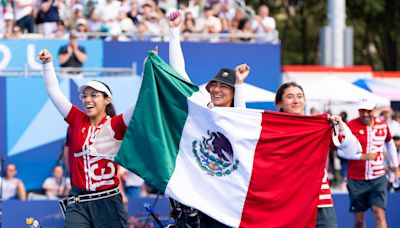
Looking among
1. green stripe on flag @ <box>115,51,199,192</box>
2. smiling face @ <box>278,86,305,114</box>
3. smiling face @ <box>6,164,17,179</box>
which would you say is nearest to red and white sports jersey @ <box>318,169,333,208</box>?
smiling face @ <box>278,86,305,114</box>

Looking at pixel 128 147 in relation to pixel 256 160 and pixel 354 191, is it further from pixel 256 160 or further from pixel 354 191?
pixel 354 191

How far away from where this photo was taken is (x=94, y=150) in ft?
28.2

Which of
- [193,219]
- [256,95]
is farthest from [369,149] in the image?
[193,219]

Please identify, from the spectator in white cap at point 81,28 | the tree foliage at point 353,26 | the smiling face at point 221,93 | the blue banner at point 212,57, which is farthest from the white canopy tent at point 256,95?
the tree foliage at point 353,26

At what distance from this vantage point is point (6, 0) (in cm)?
1820

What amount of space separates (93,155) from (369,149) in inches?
211

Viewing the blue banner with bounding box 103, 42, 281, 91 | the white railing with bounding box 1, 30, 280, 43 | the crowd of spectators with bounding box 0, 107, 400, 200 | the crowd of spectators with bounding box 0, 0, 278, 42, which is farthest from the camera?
the blue banner with bounding box 103, 42, 281, 91

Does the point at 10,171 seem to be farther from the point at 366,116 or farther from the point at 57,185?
the point at 366,116

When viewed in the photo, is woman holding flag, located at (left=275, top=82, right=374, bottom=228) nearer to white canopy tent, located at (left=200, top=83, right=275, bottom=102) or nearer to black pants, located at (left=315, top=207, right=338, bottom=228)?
black pants, located at (left=315, top=207, right=338, bottom=228)

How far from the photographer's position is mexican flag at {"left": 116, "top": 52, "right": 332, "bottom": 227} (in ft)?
27.8

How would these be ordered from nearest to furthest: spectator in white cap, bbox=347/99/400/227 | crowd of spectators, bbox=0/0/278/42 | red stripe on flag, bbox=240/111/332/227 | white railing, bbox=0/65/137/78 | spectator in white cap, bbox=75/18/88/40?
red stripe on flag, bbox=240/111/332/227 < spectator in white cap, bbox=347/99/400/227 < white railing, bbox=0/65/137/78 < crowd of spectators, bbox=0/0/278/42 < spectator in white cap, bbox=75/18/88/40

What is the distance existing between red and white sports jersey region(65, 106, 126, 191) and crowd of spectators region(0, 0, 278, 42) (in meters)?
9.18

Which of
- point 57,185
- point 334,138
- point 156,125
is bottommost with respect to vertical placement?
point 57,185

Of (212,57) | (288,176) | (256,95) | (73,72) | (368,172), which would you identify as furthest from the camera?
(212,57)
